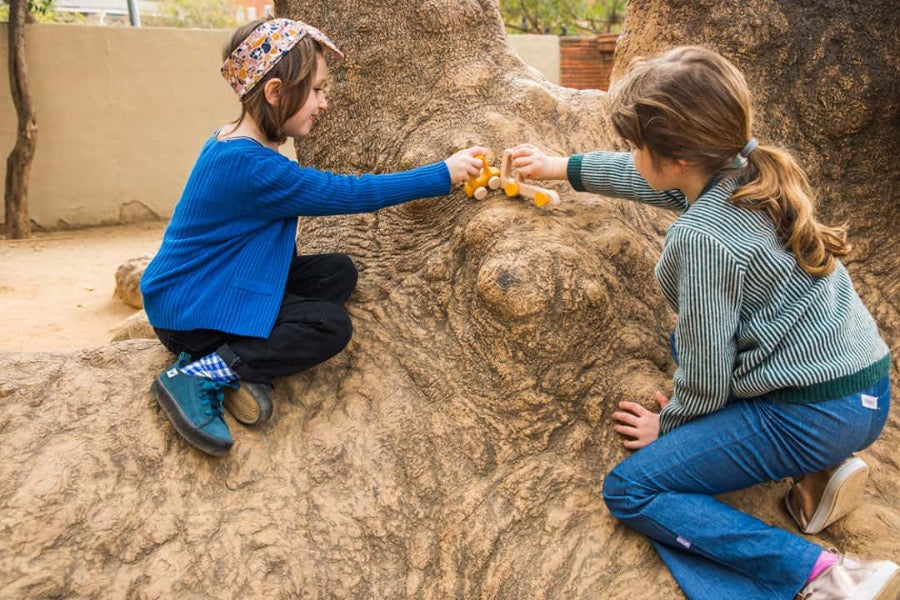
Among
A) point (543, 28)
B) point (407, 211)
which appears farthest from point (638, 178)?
point (543, 28)

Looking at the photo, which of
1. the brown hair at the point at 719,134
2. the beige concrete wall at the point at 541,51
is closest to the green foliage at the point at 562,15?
the beige concrete wall at the point at 541,51

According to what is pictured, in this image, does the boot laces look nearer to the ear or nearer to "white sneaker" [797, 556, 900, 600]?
the ear

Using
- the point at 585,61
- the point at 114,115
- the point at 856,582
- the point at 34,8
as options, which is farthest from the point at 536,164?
the point at 585,61

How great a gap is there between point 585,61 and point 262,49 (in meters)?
12.5

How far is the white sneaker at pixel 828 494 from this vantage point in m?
2.01

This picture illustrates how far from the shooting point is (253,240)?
226 cm

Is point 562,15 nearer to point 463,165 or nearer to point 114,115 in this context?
point 114,115

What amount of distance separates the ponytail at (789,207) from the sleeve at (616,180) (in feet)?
1.16

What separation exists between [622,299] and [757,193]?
519 millimetres

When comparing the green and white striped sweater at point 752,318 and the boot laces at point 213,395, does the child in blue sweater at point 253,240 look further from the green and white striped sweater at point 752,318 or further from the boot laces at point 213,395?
the green and white striped sweater at point 752,318

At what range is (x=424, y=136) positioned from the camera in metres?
2.61

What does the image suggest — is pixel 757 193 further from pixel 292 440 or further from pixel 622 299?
pixel 292 440

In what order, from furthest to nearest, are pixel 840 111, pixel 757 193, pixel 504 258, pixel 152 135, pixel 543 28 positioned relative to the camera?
1. pixel 543 28
2. pixel 152 135
3. pixel 840 111
4. pixel 504 258
5. pixel 757 193

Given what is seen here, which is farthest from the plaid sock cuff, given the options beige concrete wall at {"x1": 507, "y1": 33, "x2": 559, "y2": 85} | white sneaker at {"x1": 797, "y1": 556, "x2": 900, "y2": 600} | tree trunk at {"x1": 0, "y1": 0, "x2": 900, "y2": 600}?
beige concrete wall at {"x1": 507, "y1": 33, "x2": 559, "y2": 85}
